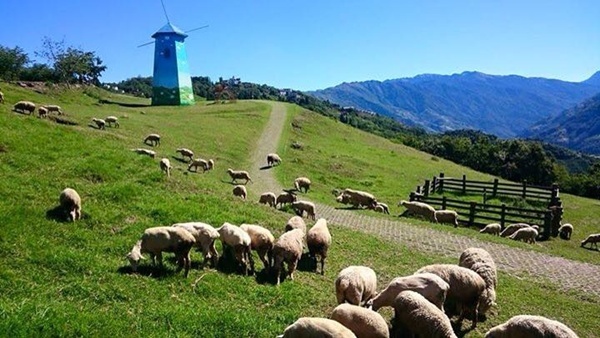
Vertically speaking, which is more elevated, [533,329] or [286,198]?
[533,329]

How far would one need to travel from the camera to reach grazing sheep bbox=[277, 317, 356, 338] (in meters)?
8.12

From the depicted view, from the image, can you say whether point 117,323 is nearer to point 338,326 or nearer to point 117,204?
point 338,326

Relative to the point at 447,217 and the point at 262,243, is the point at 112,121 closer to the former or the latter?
the point at 447,217

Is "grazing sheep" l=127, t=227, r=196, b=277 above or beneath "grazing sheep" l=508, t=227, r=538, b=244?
above

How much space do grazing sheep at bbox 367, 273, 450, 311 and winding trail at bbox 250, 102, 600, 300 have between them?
9.12 metres

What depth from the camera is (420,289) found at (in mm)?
10805

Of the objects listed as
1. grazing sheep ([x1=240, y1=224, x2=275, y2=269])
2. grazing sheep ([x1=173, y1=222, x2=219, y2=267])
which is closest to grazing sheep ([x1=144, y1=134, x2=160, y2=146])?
grazing sheep ([x1=240, y1=224, x2=275, y2=269])

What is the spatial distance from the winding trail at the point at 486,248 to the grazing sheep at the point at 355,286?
31.3ft

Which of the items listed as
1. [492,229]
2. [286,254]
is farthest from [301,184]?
[286,254]

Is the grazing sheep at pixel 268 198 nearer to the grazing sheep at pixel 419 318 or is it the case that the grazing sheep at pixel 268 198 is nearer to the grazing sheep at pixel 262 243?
the grazing sheep at pixel 262 243

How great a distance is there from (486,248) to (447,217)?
7.47 metres

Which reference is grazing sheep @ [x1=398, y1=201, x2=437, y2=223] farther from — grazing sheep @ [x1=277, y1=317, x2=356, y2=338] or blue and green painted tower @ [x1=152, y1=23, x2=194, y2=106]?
blue and green painted tower @ [x1=152, y1=23, x2=194, y2=106]

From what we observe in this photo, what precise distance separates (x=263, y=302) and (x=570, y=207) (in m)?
44.8

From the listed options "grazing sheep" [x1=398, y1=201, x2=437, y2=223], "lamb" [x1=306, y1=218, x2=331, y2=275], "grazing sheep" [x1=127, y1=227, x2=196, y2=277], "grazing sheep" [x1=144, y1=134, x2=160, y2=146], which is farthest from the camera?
"grazing sheep" [x1=144, y1=134, x2=160, y2=146]
